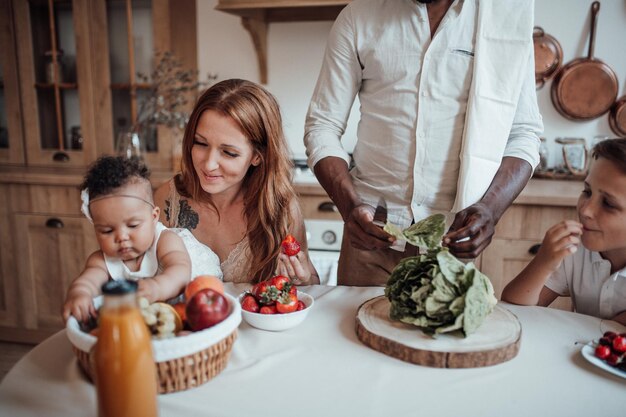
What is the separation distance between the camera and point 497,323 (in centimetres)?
101

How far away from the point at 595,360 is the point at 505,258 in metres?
1.34

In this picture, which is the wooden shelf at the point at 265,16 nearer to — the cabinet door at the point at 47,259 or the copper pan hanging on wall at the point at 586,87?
the copper pan hanging on wall at the point at 586,87

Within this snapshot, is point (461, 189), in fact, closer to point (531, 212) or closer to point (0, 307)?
point (531, 212)

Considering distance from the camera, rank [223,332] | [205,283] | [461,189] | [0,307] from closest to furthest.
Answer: [223,332] < [205,283] < [461,189] < [0,307]

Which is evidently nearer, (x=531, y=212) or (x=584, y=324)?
(x=584, y=324)

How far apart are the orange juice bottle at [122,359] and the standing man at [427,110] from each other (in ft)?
2.48

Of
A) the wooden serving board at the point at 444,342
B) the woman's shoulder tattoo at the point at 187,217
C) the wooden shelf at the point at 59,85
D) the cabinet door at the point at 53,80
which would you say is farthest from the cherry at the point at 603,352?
the wooden shelf at the point at 59,85

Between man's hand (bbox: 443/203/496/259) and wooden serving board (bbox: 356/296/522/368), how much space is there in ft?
0.68

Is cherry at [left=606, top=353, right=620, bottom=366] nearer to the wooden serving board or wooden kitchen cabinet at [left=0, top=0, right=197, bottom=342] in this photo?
the wooden serving board

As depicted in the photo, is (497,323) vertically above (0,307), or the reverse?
(497,323)

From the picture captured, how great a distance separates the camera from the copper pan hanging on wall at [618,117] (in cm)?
246

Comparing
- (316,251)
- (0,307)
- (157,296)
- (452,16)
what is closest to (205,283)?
(157,296)

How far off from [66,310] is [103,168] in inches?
11.8

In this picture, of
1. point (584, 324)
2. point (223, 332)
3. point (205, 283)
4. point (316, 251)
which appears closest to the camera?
point (223, 332)
